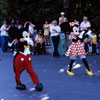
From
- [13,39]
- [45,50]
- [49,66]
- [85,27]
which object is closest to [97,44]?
[85,27]

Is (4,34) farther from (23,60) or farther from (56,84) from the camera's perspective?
(23,60)

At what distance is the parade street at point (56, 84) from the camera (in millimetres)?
6418

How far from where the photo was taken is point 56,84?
7512 mm

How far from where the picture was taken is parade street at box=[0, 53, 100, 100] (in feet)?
21.1

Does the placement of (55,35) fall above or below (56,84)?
above

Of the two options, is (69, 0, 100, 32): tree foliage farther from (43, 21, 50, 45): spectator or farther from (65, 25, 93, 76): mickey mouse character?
(65, 25, 93, 76): mickey mouse character

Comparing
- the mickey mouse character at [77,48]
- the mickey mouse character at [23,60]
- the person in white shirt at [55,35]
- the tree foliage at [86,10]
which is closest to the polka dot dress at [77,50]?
the mickey mouse character at [77,48]

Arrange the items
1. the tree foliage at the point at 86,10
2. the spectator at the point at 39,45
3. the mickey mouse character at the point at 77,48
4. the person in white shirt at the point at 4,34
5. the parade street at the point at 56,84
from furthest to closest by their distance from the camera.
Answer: the tree foliage at the point at 86,10, the person in white shirt at the point at 4,34, the spectator at the point at 39,45, the mickey mouse character at the point at 77,48, the parade street at the point at 56,84

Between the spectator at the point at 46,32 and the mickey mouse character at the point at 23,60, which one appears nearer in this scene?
the mickey mouse character at the point at 23,60

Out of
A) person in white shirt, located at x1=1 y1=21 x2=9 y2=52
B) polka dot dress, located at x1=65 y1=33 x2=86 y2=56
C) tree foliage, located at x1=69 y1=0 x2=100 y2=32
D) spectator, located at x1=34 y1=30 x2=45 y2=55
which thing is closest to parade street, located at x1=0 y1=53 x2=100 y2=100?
polka dot dress, located at x1=65 y1=33 x2=86 y2=56

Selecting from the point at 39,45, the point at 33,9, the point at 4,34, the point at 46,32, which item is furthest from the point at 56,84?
the point at 33,9

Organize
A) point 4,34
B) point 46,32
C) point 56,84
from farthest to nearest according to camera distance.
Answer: point 4,34, point 46,32, point 56,84

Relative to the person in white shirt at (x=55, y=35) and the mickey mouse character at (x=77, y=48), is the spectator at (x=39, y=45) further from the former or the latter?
the mickey mouse character at (x=77, y=48)

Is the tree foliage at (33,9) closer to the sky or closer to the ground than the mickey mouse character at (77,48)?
closer to the sky
